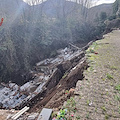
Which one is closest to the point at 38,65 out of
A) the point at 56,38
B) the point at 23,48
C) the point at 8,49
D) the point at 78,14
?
the point at 23,48

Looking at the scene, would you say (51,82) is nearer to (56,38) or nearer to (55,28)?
(56,38)

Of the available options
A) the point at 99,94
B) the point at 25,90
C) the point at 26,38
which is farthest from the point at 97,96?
the point at 26,38

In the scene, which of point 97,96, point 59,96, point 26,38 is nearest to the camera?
point 97,96

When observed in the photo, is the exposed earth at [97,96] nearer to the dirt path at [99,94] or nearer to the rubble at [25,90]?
the dirt path at [99,94]

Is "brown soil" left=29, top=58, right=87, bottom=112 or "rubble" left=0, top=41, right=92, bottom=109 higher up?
"brown soil" left=29, top=58, right=87, bottom=112

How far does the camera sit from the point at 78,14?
58.5ft

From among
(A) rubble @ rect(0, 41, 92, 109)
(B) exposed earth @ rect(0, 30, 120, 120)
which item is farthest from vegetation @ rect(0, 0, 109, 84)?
(B) exposed earth @ rect(0, 30, 120, 120)

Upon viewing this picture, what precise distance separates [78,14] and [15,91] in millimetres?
17806

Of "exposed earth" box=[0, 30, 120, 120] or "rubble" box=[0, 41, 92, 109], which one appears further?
"rubble" box=[0, 41, 92, 109]

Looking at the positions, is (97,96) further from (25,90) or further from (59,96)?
(25,90)

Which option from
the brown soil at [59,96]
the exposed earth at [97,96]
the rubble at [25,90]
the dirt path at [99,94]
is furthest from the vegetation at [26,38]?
the dirt path at [99,94]

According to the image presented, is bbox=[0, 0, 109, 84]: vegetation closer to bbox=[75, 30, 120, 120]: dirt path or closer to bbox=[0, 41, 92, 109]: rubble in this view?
bbox=[0, 41, 92, 109]: rubble

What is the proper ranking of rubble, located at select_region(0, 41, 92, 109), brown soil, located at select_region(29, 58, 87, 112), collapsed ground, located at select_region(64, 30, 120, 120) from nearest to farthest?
1. collapsed ground, located at select_region(64, 30, 120, 120)
2. brown soil, located at select_region(29, 58, 87, 112)
3. rubble, located at select_region(0, 41, 92, 109)

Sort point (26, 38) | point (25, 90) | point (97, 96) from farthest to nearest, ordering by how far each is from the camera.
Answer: point (26, 38) < point (25, 90) < point (97, 96)
